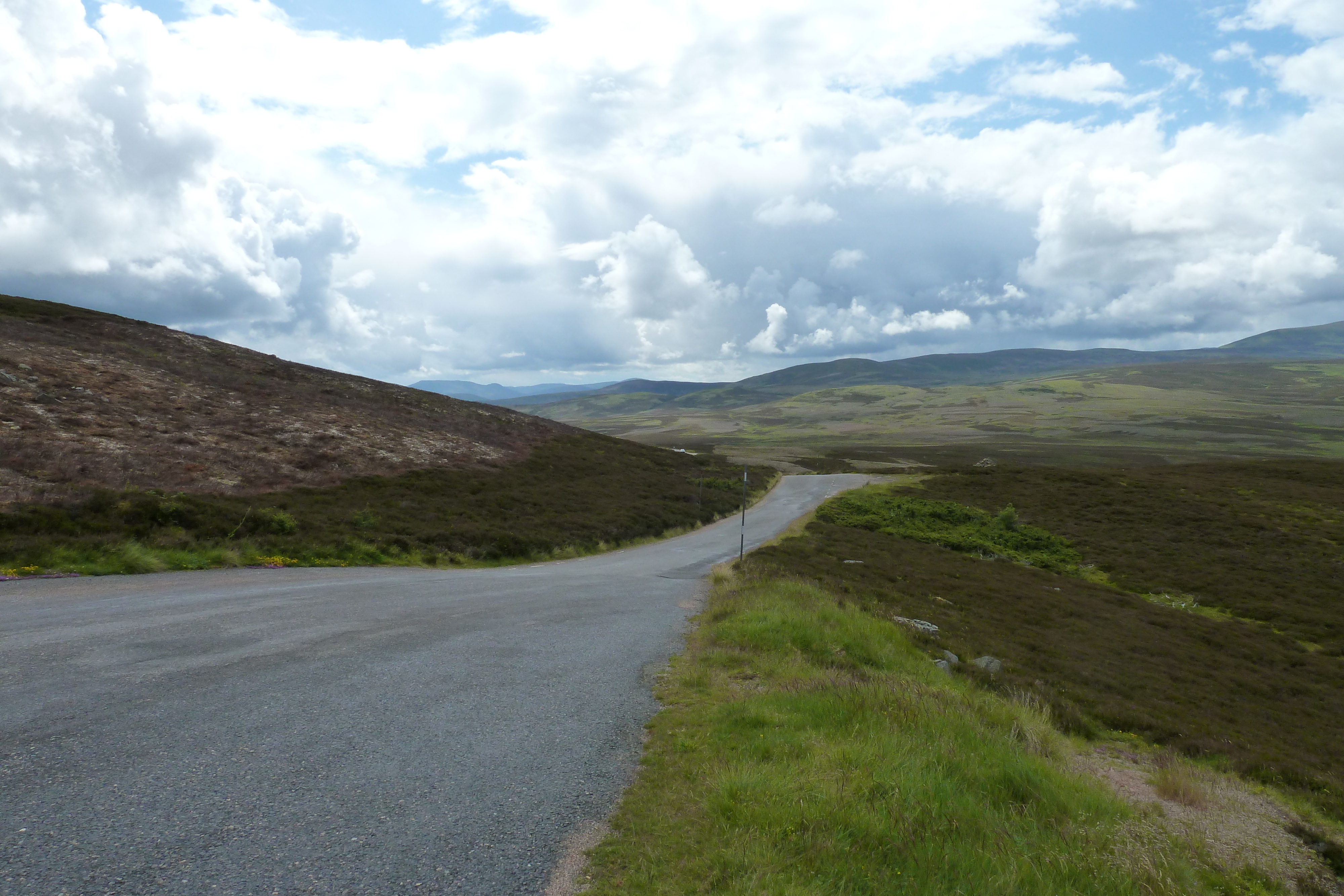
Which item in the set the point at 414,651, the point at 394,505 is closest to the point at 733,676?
the point at 414,651

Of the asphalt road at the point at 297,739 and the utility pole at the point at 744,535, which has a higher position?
the asphalt road at the point at 297,739

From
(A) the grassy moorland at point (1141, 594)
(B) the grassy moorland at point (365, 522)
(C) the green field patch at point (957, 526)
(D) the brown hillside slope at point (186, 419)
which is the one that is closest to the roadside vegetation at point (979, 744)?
(A) the grassy moorland at point (1141, 594)

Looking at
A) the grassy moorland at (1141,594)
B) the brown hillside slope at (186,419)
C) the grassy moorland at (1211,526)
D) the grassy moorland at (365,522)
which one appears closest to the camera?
the grassy moorland at (1141,594)

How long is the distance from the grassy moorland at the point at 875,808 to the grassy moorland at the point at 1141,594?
6365mm

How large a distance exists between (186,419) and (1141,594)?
52.2 m

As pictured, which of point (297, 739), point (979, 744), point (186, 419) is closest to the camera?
point (297, 739)

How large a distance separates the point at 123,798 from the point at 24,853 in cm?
93

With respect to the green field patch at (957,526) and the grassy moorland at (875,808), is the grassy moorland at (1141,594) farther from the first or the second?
the grassy moorland at (875,808)

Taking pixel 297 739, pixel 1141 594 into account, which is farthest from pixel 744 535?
pixel 297 739

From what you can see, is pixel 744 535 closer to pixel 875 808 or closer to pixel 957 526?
pixel 957 526

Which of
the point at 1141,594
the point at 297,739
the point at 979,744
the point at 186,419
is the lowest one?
the point at 1141,594

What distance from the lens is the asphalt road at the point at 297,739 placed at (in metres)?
4.74

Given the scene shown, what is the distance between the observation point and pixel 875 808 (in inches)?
216

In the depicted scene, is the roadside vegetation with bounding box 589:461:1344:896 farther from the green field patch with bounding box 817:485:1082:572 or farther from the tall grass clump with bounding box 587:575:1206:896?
the green field patch with bounding box 817:485:1082:572
